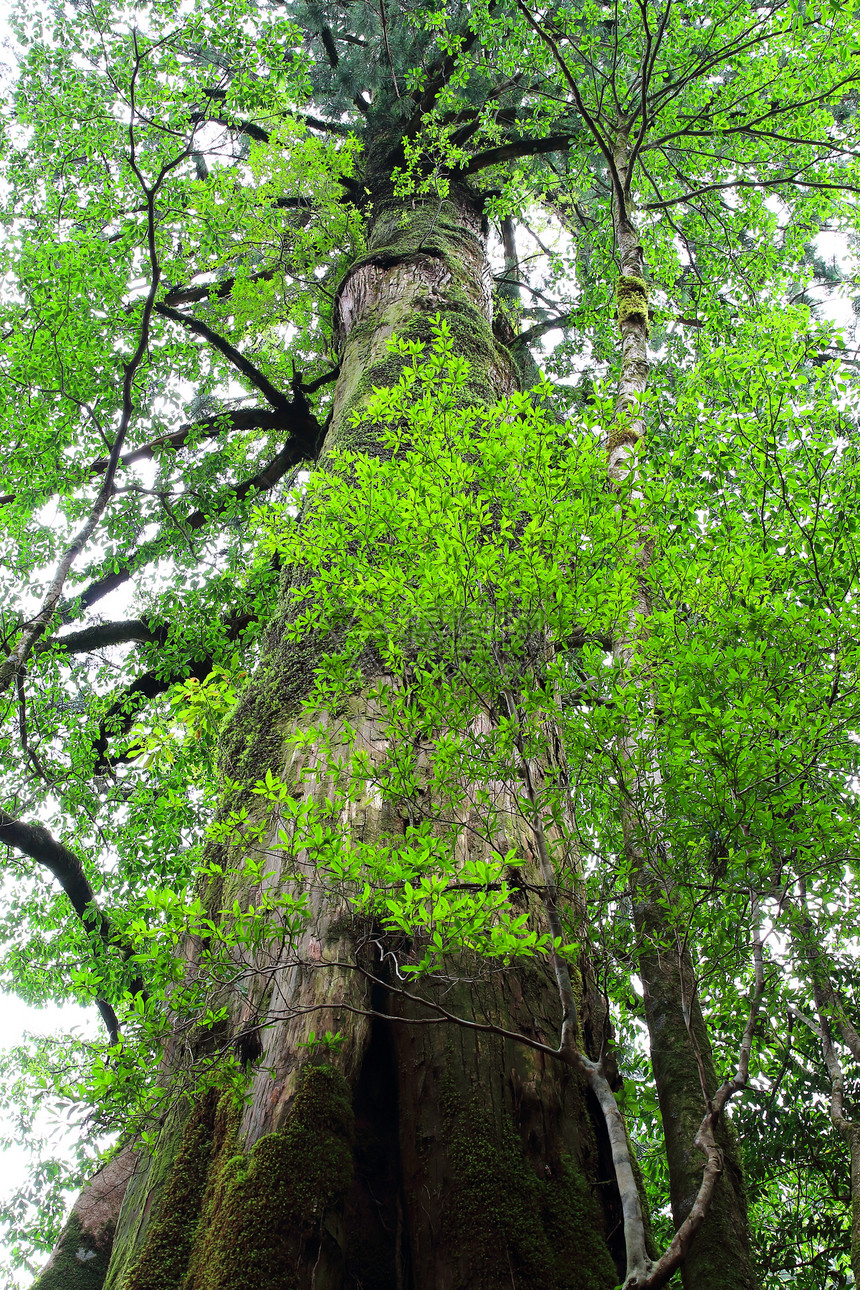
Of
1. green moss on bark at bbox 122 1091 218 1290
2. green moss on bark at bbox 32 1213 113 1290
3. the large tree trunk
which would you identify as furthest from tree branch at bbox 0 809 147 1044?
→ the large tree trunk

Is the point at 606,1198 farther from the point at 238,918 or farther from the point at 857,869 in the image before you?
the point at 238,918

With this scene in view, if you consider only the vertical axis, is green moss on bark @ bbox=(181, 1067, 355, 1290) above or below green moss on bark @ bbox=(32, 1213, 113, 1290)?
above

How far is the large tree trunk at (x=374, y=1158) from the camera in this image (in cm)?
220

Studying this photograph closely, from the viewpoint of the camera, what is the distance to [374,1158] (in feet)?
8.52

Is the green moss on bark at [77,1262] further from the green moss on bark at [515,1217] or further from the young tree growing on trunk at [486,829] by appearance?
the green moss on bark at [515,1217]

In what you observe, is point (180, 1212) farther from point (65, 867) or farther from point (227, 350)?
point (227, 350)

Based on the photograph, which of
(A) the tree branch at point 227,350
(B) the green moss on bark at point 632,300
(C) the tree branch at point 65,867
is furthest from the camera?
(A) the tree branch at point 227,350

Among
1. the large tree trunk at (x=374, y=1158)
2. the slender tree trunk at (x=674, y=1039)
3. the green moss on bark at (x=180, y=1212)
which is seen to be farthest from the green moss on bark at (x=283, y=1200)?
the slender tree trunk at (x=674, y=1039)

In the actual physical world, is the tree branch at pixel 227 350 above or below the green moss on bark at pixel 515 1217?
above

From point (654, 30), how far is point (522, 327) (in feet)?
12.1

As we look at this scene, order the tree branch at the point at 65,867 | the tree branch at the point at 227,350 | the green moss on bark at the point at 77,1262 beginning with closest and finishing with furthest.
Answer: the green moss on bark at the point at 77,1262 < the tree branch at the point at 65,867 < the tree branch at the point at 227,350

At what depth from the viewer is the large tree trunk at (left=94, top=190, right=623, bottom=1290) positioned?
2203 millimetres

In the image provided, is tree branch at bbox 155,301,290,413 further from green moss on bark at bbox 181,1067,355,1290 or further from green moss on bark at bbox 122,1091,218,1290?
green moss on bark at bbox 181,1067,355,1290

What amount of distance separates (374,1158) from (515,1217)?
1.85 feet
